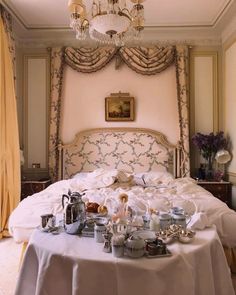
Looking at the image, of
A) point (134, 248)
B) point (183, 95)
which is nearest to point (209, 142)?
point (183, 95)

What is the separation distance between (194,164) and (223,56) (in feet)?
5.85

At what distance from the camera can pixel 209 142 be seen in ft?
14.3

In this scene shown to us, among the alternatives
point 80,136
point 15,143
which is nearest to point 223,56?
point 80,136

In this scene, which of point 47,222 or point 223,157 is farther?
point 223,157

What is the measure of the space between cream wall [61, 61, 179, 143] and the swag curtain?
107 mm

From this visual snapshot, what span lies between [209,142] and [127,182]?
1.54 metres

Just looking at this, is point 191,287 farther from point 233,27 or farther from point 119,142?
point 233,27

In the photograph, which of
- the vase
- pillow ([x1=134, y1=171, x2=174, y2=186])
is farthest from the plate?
the vase

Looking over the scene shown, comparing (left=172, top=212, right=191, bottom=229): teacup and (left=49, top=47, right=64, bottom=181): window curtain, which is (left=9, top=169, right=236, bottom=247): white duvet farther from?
(left=49, top=47, right=64, bottom=181): window curtain

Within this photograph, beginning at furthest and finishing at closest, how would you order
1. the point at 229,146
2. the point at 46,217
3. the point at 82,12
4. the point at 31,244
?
the point at 229,146, the point at 82,12, the point at 46,217, the point at 31,244

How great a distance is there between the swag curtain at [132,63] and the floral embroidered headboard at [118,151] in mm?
207

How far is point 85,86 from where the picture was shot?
471cm

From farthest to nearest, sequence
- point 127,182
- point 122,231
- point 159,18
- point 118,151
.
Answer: point 118,151, point 159,18, point 127,182, point 122,231

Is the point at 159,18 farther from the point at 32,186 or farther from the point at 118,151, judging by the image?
the point at 32,186
